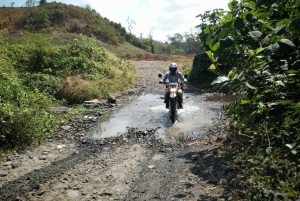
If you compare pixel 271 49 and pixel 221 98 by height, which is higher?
pixel 271 49

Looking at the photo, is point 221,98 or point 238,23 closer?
point 238,23

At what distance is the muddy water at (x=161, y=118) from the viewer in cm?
659

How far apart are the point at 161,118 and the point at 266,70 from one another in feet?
19.3

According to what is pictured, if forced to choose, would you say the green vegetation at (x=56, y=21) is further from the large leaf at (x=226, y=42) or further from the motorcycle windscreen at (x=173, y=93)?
the large leaf at (x=226, y=42)

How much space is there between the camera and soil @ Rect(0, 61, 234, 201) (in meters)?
3.69

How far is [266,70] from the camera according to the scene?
6.69 ft

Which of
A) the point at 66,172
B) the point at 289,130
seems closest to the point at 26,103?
the point at 66,172

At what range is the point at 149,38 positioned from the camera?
65.8m

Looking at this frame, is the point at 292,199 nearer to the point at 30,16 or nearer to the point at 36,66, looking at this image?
the point at 36,66

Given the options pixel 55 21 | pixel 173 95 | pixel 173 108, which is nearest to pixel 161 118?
pixel 173 108

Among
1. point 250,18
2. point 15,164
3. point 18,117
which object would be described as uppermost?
point 250,18

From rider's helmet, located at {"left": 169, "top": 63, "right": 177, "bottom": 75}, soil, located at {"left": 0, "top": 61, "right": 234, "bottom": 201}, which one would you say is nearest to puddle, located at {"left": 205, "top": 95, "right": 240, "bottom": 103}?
rider's helmet, located at {"left": 169, "top": 63, "right": 177, "bottom": 75}

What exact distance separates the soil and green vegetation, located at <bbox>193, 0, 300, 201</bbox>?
2.24 ft

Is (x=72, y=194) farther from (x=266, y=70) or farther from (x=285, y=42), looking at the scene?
(x=285, y=42)
